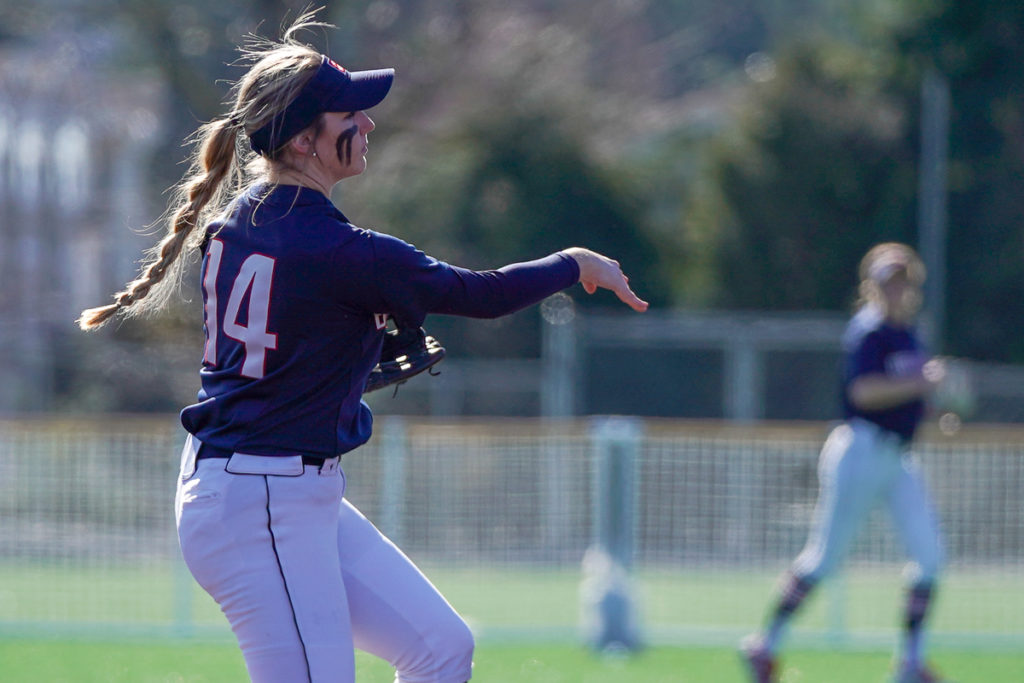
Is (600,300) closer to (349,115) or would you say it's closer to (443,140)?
(443,140)

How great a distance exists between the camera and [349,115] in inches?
134

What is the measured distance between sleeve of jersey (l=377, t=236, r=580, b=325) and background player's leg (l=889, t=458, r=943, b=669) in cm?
402

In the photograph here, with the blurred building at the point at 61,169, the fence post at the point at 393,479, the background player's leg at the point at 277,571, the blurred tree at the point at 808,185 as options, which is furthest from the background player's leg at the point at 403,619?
the blurred building at the point at 61,169

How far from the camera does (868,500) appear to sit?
699 cm

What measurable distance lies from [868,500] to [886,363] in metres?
0.65

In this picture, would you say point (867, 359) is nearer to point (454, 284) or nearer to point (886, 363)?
point (886, 363)

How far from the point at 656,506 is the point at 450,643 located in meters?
6.22

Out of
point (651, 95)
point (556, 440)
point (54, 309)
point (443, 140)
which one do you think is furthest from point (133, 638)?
point (651, 95)

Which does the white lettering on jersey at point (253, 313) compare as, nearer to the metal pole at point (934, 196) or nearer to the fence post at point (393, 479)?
the fence post at point (393, 479)

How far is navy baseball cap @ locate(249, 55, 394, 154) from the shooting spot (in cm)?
334

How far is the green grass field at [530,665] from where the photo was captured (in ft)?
23.8

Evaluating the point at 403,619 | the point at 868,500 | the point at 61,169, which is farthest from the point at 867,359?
the point at 61,169

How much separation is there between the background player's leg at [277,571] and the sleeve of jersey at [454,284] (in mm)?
459

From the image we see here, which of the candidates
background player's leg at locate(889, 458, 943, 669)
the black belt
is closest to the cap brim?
the black belt
